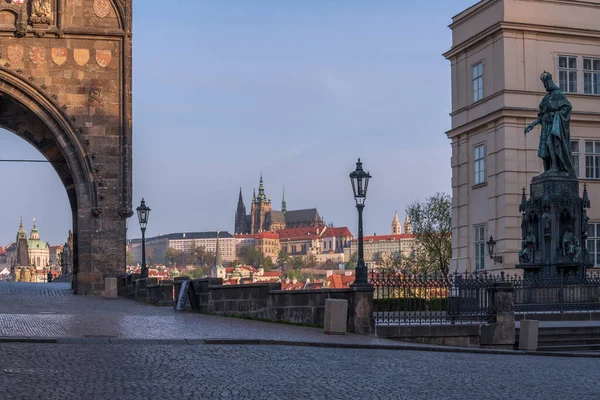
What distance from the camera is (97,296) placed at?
35.3 m

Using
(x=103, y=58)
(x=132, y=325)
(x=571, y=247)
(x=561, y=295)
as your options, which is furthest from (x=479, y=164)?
(x=132, y=325)

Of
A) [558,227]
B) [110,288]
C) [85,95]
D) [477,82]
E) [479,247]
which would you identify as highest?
[477,82]

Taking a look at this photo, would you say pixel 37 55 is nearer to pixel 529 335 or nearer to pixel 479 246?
pixel 479 246

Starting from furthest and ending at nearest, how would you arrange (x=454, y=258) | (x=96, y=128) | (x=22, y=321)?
(x=454, y=258)
(x=96, y=128)
(x=22, y=321)

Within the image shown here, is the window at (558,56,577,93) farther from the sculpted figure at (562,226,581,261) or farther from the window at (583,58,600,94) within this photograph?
the sculpted figure at (562,226,581,261)

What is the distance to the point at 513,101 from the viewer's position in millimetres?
40125

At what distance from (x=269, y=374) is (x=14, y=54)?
26351mm

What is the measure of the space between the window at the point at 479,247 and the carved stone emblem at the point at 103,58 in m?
15.2

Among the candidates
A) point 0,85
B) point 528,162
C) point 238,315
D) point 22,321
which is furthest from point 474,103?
point 22,321

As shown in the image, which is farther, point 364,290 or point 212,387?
point 364,290

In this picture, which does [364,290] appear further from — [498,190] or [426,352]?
[498,190]

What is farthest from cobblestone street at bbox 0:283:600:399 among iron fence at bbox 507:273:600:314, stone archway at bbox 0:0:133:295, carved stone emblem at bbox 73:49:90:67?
carved stone emblem at bbox 73:49:90:67

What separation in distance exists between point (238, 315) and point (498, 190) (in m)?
18.0

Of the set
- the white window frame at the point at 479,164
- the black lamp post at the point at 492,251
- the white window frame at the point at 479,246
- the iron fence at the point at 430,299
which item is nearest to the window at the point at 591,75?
the white window frame at the point at 479,164
